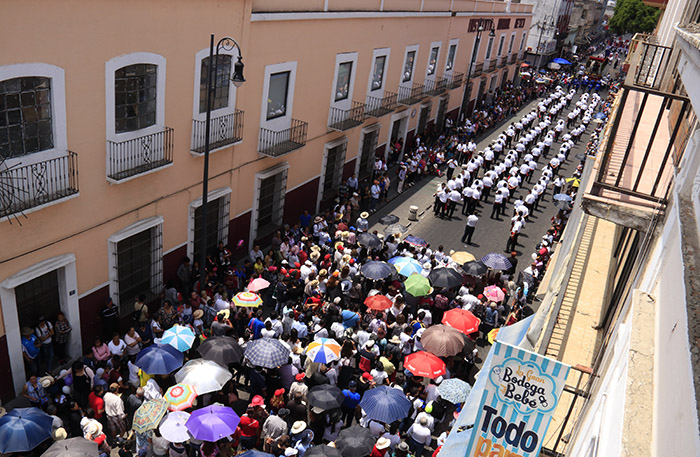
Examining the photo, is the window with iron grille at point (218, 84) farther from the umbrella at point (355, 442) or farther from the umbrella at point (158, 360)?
the umbrella at point (355, 442)

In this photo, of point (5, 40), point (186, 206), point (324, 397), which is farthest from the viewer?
point (186, 206)

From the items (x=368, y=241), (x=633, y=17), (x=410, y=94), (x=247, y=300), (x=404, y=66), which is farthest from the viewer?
(x=633, y=17)

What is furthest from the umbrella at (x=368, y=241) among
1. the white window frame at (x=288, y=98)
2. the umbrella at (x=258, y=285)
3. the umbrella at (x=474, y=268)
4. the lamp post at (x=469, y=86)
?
the lamp post at (x=469, y=86)

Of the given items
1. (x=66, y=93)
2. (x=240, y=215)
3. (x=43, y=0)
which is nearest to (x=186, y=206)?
(x=240, y=215)

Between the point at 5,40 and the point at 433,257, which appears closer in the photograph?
the point at 5,40

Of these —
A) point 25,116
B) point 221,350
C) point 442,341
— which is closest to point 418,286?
point 442,341

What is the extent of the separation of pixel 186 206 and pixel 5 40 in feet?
19.7

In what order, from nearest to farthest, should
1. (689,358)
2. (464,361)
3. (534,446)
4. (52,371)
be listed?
(689,358) → (534,446) → (52,371) → (464,361)

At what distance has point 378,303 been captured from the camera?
540 inches

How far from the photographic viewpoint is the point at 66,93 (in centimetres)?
1070

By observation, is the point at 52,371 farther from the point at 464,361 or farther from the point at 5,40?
the point at 464,361

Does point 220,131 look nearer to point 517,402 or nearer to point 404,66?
point 517,402

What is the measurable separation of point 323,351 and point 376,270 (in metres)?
4.08

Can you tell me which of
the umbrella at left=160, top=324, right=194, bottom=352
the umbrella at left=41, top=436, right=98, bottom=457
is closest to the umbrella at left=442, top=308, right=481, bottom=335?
the umbrella at left=160, top=324, right=194, bottom=352
